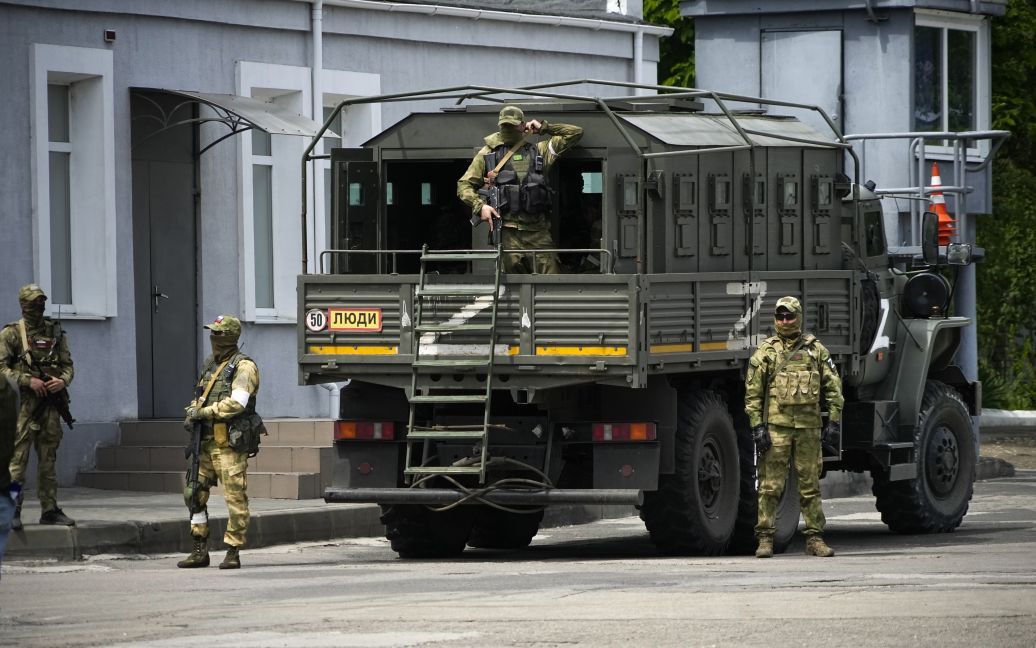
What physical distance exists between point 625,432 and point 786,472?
48.4 inches

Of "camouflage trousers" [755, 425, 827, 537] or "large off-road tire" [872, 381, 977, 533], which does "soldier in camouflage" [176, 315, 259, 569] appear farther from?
"large off-road tire" [872, 381, 977, 533]

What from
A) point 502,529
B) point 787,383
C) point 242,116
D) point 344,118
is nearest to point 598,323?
point 787,383

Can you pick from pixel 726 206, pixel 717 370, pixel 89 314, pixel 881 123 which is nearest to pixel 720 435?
pixel 717 370

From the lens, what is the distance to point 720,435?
15844 millimetres

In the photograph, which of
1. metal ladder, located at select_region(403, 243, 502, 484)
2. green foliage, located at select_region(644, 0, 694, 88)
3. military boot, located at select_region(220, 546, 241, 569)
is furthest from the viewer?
green foliage, located at select_region(644, 0, 694, 88)

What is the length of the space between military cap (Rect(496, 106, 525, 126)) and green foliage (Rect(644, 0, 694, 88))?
22.0 meters

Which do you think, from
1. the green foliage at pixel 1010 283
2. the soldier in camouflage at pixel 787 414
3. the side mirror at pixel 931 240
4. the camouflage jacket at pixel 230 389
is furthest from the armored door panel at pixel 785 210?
the green foliage at pixel 1010 283

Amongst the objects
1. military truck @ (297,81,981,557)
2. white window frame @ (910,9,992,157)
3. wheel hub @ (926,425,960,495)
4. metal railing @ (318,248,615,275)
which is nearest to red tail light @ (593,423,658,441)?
military truck @ (297,81,981,557)

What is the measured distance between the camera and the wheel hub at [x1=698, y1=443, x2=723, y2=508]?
51.0 feet

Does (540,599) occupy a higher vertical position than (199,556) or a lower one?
higher

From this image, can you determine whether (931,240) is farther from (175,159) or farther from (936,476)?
(175,159)

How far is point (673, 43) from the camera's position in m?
38.2

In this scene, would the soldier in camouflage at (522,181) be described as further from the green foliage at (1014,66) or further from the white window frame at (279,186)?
the green foliage at (1014,66)

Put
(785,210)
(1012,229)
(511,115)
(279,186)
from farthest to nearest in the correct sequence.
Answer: (1012,229) < (279,186) < (785,210) < (511,115)
